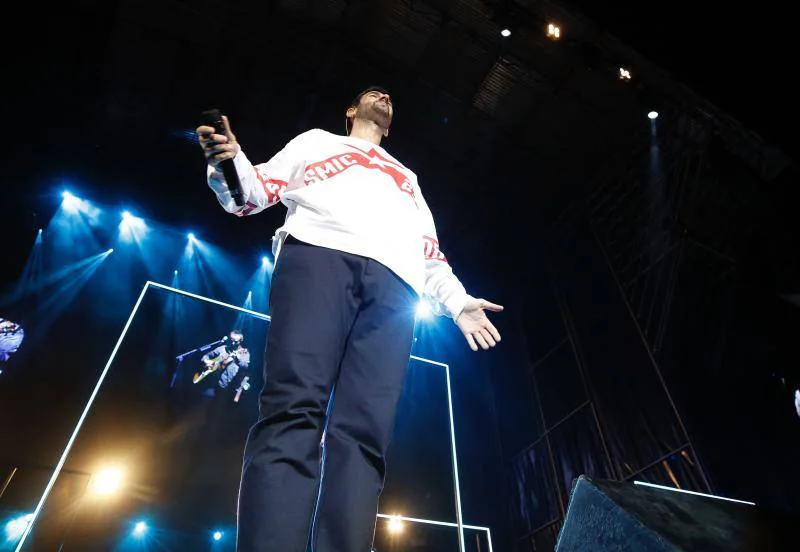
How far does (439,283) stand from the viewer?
1.32 metres

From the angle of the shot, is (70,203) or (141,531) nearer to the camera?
(141,531)

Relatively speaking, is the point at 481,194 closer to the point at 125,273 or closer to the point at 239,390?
the point at 239,390

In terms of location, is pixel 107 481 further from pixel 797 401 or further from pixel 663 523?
pixel 797 401

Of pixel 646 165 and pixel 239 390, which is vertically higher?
pixel 646 165

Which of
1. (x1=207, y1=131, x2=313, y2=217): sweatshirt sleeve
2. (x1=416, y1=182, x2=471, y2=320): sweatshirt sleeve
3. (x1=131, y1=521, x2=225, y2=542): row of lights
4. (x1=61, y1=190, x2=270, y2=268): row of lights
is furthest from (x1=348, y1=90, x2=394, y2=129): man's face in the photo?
(x1=61, y1=190, x2=270, y2=268): row of lights

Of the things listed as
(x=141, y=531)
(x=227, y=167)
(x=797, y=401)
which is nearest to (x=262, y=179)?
(x=227, y=167)

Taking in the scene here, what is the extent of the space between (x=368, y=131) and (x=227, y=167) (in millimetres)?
734

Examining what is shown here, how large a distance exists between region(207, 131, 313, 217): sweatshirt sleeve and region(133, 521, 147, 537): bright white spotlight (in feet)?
6.57

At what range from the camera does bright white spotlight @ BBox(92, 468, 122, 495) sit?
244cm

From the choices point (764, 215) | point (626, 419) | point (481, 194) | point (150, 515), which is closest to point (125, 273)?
point (150, 515)

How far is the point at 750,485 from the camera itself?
275 cm

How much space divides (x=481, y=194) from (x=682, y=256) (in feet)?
6.77

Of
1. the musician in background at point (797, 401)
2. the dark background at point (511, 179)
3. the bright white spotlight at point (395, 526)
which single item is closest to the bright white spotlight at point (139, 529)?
the dark background at point (511, 179)

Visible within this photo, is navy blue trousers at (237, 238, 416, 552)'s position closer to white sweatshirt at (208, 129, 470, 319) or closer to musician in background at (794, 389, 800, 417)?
white sweatshirt at (208, 129, 470, 319)
